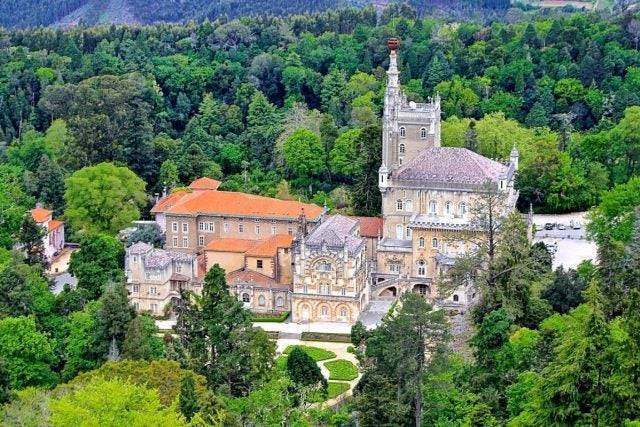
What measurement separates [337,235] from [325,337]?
5354mm

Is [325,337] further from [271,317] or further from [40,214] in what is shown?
[40,214]

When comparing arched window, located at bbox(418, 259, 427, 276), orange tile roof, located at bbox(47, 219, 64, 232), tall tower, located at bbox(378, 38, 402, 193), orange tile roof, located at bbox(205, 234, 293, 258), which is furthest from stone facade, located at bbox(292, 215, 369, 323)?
orange tile roof, located at bbox(47, 219, 64, 232)

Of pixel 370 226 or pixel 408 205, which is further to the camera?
pixel 370 226

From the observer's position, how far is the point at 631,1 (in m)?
121

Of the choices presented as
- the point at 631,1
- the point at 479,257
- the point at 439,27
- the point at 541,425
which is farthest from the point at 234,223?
the point at 631,1

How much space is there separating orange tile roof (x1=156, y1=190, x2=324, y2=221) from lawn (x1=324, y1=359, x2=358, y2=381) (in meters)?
11.6

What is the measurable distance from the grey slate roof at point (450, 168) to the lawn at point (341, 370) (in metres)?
12.7

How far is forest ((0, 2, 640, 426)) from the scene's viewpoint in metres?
43.6

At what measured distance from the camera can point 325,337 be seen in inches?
2434

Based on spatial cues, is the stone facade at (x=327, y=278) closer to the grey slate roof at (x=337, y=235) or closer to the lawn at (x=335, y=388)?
the grey slate roof at (x=337, y=235)

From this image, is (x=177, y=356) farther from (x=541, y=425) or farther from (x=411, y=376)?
(x=541, y=425)

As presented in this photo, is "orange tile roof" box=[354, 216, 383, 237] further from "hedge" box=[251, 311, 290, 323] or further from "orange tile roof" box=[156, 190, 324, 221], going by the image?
"hedge" box=[251, 311, 290, 323]

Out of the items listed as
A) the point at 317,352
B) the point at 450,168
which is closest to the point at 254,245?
the point at 317,352

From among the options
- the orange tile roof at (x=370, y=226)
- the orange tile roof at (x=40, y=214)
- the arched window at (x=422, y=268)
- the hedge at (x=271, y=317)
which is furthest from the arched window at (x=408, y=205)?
the orange tile roof at (x=40, y=214)
